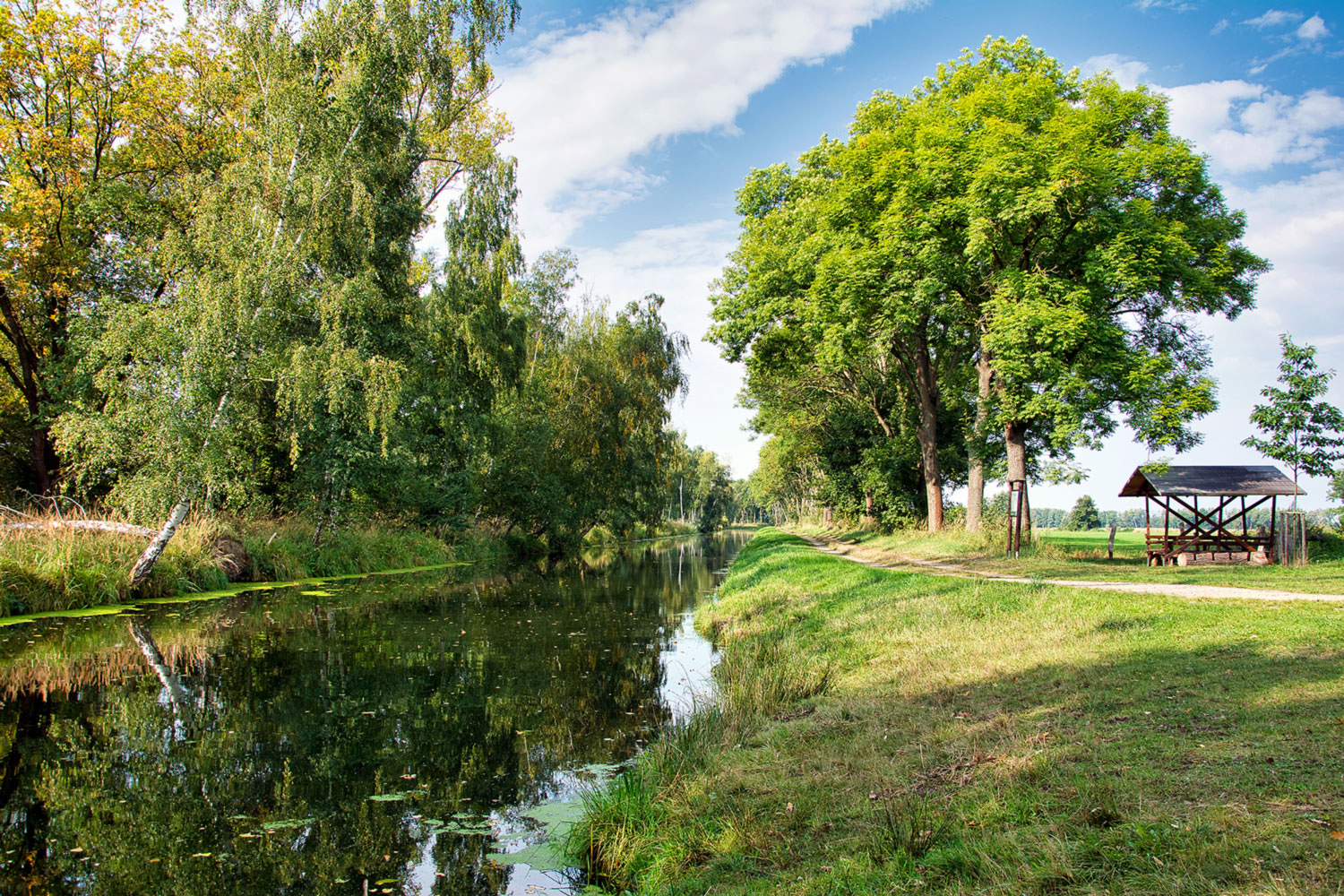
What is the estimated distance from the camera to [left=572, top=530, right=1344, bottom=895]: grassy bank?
3.38m

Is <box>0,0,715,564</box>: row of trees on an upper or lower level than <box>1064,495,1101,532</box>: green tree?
upper

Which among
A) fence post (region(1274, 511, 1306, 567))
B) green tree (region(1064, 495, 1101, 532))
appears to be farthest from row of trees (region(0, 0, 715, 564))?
green tree (region(1064, 495, 1101, 532))

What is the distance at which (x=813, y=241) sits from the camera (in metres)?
23.5

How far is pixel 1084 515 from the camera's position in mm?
97312

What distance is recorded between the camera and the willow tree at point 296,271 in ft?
51.2

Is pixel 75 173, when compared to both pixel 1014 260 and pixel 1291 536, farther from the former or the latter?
pixel 1291 536

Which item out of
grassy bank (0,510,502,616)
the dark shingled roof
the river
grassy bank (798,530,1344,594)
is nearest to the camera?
the river

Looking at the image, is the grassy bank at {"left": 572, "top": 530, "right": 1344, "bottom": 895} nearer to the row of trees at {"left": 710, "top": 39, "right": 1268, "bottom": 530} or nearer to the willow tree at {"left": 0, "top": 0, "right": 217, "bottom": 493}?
the row of trees at {"left": 710, "top": 39, "right": 1268, "bottom": 530}

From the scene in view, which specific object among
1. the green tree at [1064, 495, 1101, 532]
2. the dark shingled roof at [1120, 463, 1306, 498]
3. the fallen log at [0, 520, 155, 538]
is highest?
the dark shingled roof at [1120, 463, 1306, 498]

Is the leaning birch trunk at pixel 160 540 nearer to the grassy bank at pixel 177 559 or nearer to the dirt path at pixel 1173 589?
the grassy bank at pixel 177 559

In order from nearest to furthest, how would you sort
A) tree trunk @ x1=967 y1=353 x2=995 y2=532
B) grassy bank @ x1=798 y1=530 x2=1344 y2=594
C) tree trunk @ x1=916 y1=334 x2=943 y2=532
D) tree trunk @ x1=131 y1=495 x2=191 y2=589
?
grassy bank @ x1=798 y1=530 x2=1344 y2=594
tree trunk @ x1=131 y1=495 x2=191 y2=589
tree trunk @ x1=967 y1=353 x2=995 y2=532
tree trunk @ x1=916 y1=334 x2=943 y2=532

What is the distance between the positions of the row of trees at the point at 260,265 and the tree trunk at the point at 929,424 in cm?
1591

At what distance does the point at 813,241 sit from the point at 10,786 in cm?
2273

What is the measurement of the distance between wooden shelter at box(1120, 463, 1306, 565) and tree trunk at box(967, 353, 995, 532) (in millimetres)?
4785
